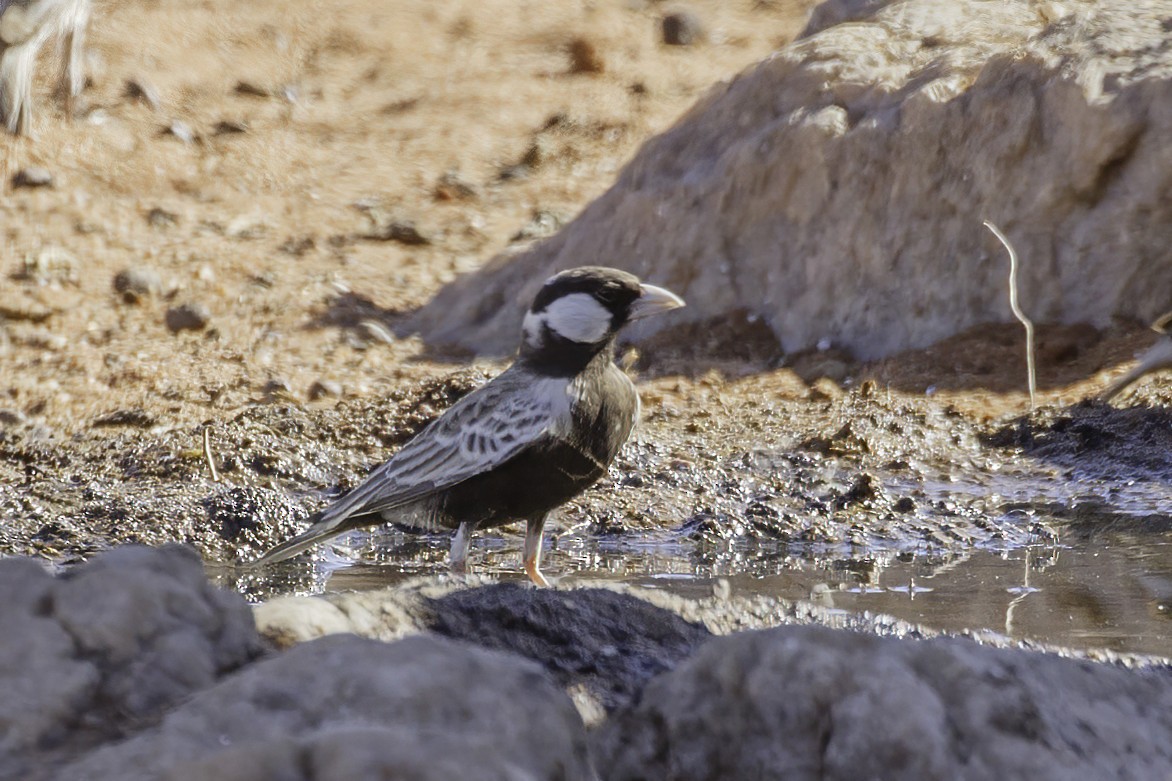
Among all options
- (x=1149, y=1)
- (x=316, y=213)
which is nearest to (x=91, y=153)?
(x=316, y=213)

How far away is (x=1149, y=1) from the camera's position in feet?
32.6

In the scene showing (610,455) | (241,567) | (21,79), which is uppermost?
(21,79)

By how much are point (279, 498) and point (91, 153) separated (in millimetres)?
7496

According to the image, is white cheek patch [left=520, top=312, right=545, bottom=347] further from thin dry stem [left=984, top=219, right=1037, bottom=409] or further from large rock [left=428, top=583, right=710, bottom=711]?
thin dry stem [left=984, top=219, right=1037, bottom=409]

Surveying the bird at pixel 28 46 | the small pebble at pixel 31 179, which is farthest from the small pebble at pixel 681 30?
the small pebble at pixel 31 179

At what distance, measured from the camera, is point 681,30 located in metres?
17.3

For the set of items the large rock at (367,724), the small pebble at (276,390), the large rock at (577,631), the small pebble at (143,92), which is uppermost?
the small pebble at (143,92)

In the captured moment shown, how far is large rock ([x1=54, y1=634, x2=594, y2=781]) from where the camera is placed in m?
2.15

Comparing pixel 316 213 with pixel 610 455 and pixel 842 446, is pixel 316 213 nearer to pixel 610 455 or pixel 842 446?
pixel 842 446

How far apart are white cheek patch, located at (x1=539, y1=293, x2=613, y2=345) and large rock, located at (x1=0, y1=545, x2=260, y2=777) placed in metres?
2.81

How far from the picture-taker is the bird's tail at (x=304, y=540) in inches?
225

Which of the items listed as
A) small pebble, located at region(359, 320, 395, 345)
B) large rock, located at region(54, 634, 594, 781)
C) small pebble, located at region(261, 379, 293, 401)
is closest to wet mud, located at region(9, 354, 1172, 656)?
small pebble, located at region(261, 379, 293, 401)

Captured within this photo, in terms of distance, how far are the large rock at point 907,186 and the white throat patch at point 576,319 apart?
4.39 m

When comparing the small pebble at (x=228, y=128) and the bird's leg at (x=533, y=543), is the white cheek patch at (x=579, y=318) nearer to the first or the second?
the bird's leg at (x=533, y=543)
